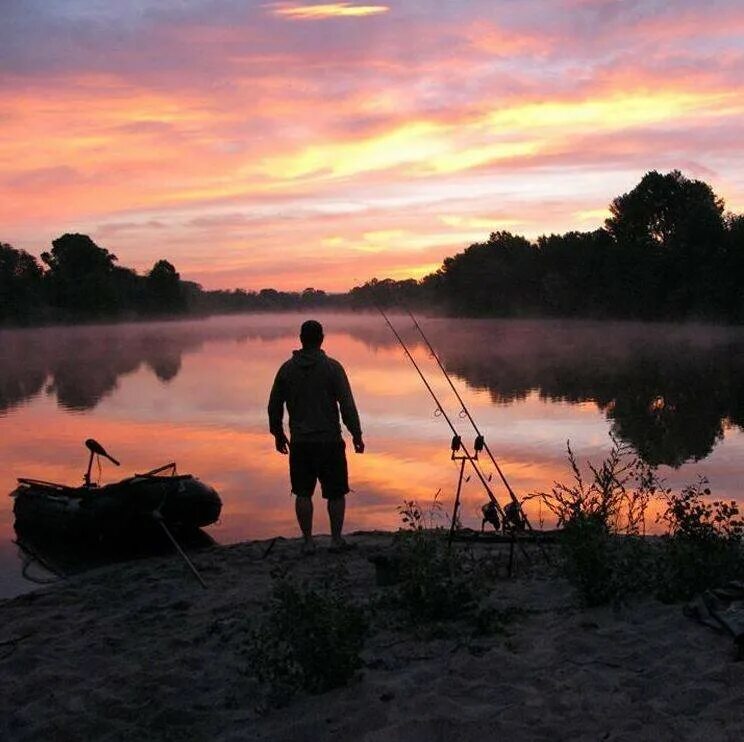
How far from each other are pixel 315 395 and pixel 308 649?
3.44m

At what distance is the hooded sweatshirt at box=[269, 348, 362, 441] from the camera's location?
7.94m

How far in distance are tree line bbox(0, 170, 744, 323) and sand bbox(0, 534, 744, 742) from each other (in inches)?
227

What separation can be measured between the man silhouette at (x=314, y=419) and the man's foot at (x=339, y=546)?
0.01m

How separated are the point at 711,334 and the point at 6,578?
50458 mm

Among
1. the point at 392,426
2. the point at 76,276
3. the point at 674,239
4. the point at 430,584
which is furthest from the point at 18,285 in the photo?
the point at 430,584

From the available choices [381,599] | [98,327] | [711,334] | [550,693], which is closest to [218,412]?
[381,599]

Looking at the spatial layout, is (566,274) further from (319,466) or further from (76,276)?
(319,466)

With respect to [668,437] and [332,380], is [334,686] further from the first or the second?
[668,437]

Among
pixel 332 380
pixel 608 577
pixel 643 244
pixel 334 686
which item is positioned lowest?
pixel 334 686

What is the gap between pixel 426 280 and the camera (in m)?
152

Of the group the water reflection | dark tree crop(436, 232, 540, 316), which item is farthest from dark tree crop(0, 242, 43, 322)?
dark tree crop(436, 232, 540, 316)

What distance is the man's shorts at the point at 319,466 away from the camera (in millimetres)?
7992

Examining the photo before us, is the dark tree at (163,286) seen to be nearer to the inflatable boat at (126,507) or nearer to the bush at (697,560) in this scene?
the inflatable boat at (126,507)

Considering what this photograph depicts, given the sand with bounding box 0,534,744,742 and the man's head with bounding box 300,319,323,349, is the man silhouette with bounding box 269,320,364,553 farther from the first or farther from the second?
the sand with bounding box 0,534,744,742
